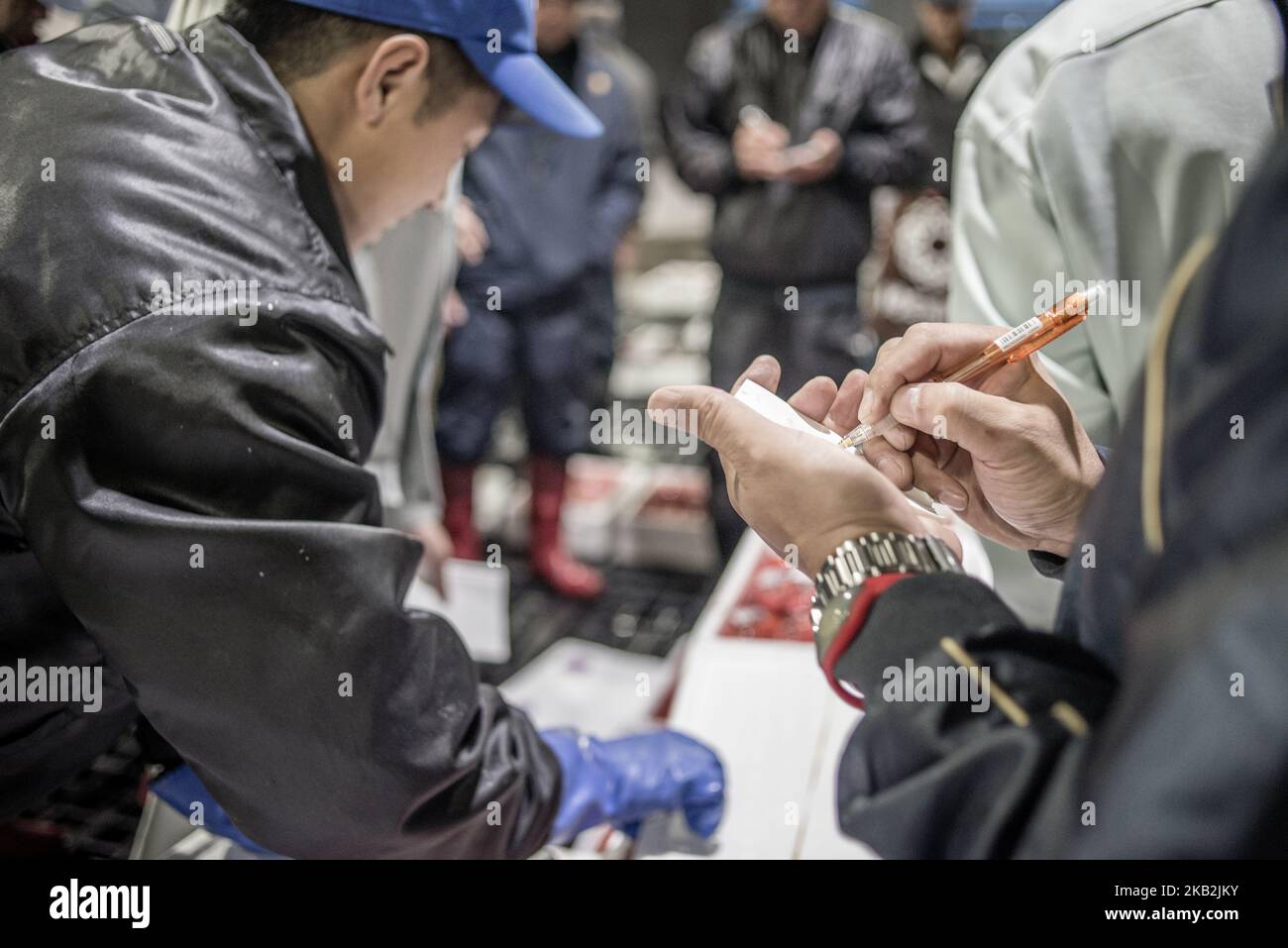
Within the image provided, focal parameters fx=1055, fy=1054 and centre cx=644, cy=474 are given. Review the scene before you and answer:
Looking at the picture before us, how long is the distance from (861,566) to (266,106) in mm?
820

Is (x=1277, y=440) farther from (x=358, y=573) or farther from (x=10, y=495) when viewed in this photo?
(x=10, y=495)

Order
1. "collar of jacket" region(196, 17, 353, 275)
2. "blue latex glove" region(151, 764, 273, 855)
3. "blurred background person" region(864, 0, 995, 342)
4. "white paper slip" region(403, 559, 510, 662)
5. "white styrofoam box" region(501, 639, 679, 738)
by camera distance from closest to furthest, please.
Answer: "collar of jacket" region(196, 17, 353, 275) < "blue latex glove" region(151, 764, 273, 855) < "white paper slip" region(403, 559, 510, 662) < "white styrofoam box" region(501, 639, 679, 738) < "blurred background person" region(864, 0, 995, 342)

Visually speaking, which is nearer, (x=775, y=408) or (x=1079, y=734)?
(x=1079, y=734)

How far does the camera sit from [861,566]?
76 centimetres

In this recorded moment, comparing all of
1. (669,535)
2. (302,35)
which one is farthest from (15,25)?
(669,535)

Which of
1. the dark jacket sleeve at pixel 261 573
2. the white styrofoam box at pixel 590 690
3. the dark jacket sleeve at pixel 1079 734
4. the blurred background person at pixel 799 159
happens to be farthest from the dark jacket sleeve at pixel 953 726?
the blurred background person at pixel 799 159

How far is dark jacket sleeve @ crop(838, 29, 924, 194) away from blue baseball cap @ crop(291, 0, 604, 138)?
192 cm

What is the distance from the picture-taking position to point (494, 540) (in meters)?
3.77

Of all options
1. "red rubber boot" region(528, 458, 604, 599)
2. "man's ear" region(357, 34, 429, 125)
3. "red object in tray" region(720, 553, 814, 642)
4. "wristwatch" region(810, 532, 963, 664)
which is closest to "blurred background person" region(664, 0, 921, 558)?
"red rubber boot" region(528, 458, 604, 599)

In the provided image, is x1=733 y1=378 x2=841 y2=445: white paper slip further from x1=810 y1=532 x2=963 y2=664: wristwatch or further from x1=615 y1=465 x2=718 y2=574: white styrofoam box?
x1=615 y1=465 x2=718 y2=574: white styrofoam box

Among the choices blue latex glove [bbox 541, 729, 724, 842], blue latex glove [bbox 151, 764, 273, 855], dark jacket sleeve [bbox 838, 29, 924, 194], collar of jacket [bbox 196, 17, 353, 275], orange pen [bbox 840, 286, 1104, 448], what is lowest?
blue latex glove [bbox 541, 729, 724, 842]

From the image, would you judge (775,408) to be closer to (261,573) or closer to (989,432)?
(989,432)

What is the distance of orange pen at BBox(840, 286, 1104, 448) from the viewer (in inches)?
37.9

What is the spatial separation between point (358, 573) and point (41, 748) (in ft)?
1.52
